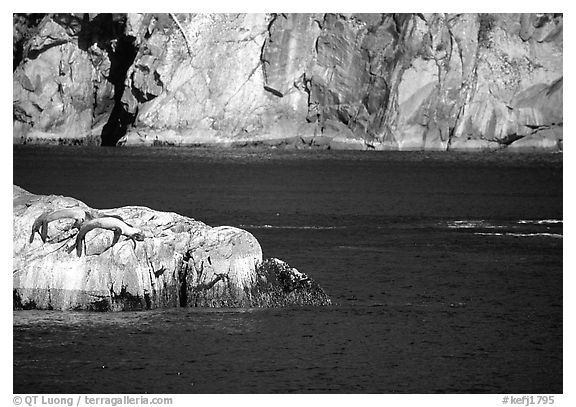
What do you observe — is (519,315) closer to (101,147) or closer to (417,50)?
(417,50)

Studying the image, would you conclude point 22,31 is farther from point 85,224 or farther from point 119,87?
point 85,224

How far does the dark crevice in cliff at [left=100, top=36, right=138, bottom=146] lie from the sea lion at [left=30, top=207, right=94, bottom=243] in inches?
3746

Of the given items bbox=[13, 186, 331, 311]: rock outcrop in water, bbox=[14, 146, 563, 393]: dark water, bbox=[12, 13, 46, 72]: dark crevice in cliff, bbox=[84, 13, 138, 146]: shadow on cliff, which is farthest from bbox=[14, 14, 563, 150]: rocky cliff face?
bbox=[13, 186, 331, 311]: rock outcrop in water

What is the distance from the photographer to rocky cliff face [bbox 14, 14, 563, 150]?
112 m

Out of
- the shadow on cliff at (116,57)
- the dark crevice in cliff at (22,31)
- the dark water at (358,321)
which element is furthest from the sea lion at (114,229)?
the dark crevice in cliff at (22,31)

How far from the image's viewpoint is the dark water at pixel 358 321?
19.3 metres

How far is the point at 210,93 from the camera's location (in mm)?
112000

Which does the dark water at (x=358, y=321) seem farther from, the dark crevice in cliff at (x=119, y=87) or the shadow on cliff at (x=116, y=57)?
the shadow on cliff at (x=116, y=57)

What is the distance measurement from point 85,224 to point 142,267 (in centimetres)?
151

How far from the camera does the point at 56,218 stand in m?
23.1

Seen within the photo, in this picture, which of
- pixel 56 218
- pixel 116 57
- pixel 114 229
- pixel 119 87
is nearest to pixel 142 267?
pixel 114 229

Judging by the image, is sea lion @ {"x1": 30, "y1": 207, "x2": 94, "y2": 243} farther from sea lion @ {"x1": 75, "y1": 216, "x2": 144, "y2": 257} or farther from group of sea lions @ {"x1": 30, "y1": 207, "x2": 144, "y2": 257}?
sea lion @ {"x1": 75, "y1": 216, "x2": 144, "y2": 257}
